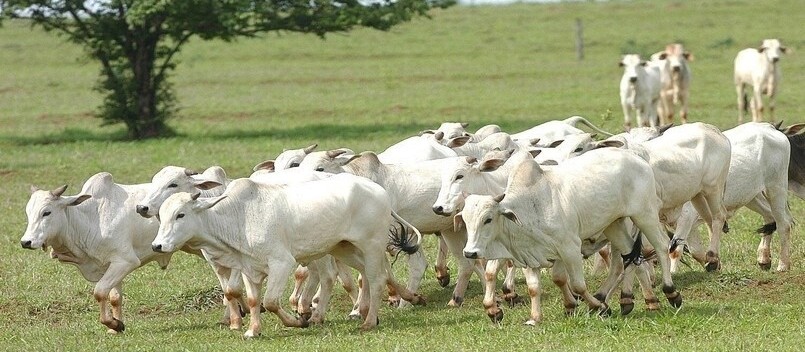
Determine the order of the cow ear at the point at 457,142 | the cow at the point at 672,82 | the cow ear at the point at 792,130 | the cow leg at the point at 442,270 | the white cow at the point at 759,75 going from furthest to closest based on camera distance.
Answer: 1. the cow at the point at 672,82
2. the white cow at the point at 759,75
3. the cow ear at the point at 792,130
4. the cow ear at the point at 457,142
5. the cow leg at the point at 442,270

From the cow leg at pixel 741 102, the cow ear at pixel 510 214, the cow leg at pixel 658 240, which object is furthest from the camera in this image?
the cow leg at pixel 741 102

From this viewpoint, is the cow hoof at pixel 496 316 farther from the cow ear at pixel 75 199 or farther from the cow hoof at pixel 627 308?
the cow ear at pixel 75 199

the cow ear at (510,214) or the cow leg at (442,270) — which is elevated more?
the cow ear at (510,214)

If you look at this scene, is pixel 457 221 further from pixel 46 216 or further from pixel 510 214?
pixel 46 216

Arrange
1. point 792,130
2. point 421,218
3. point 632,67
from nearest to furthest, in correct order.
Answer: point 421,218 < point 792,130 < point 632,67

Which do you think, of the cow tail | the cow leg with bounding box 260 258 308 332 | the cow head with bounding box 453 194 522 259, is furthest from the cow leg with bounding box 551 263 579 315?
the cow leg with bounding box 260 258 308 332

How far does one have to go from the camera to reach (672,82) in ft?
92.8

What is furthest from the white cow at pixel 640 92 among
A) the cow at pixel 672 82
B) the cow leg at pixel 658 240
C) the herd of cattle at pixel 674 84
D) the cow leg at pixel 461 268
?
the cow leg at pixel 658 240

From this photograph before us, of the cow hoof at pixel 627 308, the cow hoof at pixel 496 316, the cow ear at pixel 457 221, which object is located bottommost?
the cow hoof at pixel 627 308

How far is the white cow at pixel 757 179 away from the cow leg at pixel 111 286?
4.74m

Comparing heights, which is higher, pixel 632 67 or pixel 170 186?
pixel 170 186

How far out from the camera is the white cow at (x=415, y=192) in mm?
11758

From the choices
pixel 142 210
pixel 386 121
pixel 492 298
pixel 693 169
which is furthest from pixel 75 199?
pixel 386 121

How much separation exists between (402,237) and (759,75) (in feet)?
55.7
